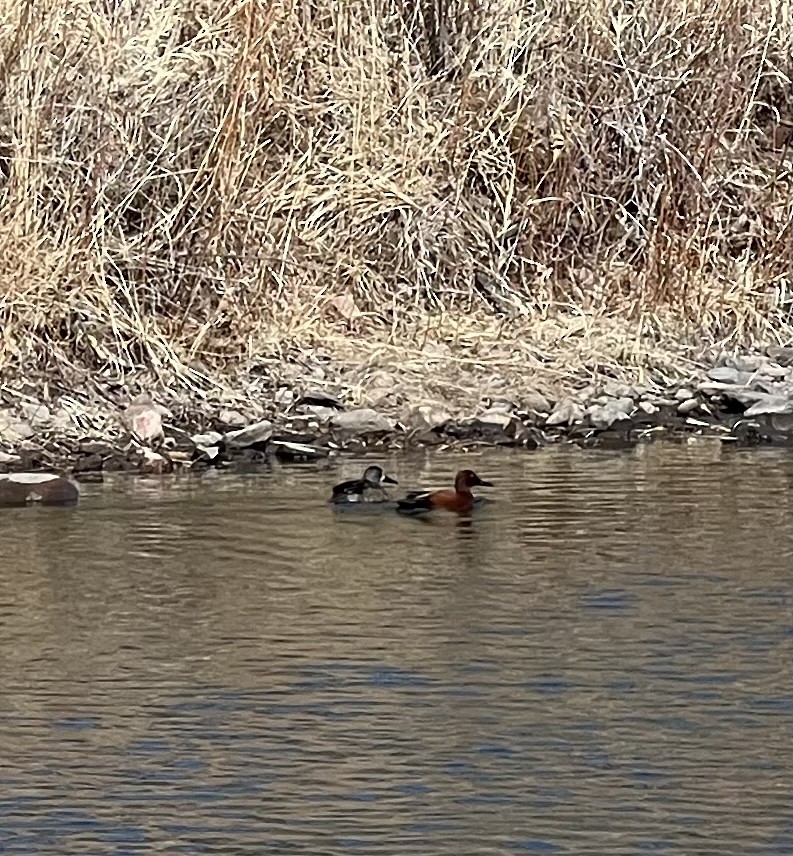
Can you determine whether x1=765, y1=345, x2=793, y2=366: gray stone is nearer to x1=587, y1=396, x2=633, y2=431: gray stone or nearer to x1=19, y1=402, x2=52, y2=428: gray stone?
x1=587, y1=396, x2=633, y2=431: gray stone

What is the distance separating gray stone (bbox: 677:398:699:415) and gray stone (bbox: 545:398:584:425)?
0.52 m

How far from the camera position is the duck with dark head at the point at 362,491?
918 cm

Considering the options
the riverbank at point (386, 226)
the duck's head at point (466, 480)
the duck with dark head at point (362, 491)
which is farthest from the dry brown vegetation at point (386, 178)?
the duck's head at point (466, 480)

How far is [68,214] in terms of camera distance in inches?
435

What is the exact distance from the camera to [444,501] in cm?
905

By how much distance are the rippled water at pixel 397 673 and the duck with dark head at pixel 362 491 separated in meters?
0.11

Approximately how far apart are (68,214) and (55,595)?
12.2 ft

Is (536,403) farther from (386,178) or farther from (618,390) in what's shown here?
(386,178)

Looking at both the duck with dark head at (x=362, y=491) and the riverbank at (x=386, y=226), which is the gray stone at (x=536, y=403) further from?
the duck with dark head at (x=362, y=491)

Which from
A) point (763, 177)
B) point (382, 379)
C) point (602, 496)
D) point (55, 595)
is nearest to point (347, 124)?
point (382, 379)

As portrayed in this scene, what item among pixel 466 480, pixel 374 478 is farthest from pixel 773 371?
pixel 374 478

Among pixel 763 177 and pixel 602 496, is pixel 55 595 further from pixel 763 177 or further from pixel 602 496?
pixel 763 177

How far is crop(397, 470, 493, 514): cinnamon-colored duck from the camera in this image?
905 cm

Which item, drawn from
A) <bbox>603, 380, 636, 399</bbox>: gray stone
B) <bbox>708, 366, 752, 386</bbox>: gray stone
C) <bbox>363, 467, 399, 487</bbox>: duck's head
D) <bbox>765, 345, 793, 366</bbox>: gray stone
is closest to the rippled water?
<bbox>363, 467, 399, 487</bbox>: duck's head
